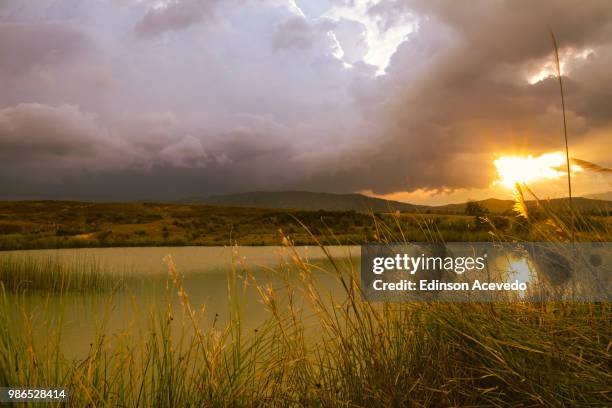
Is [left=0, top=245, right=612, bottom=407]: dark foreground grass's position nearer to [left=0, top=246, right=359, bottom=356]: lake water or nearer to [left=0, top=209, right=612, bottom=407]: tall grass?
[left=0, top=209, right=612, bottom=407]: tall grass

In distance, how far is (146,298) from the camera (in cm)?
533

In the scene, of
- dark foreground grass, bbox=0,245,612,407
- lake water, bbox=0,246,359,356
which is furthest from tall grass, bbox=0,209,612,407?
lake water, bbox=0,246,359,356

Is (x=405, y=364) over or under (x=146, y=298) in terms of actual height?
over

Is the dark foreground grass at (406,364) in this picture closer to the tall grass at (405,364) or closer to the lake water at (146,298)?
the tall grass at (405,364)

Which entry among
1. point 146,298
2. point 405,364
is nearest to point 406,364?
point 405,364

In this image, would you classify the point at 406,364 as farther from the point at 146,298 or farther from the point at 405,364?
the point at 146,298

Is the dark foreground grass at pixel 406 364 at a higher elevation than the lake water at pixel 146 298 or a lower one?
higher

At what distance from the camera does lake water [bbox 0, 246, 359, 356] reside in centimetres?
273

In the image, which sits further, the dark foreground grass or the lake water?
the lake water

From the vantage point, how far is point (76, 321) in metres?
6.39

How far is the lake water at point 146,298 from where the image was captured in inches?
108

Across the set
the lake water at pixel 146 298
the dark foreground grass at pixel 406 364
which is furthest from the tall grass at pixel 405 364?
the lake water at pixel 146 298

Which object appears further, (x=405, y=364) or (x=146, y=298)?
(x=146, y=298)

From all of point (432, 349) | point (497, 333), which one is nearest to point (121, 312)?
point (432, 349)
